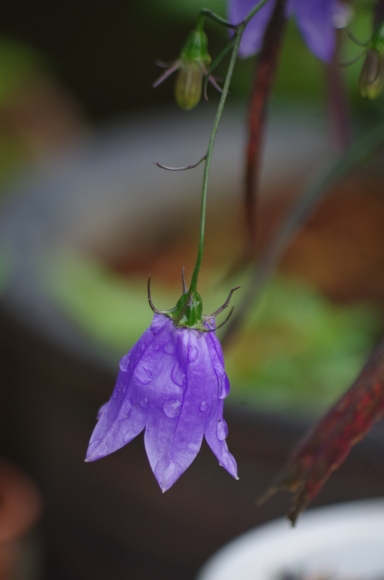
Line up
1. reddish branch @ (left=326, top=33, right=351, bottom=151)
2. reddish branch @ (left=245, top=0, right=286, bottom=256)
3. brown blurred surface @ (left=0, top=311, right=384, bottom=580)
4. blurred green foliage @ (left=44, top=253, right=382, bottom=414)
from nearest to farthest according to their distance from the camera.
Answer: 1. reddish branch @ (left=245, top=0, right=286, bottom=256)
2. reddish branch @ (left=326, top=33, right=351, bottom=151)
3. brown blurred surface @ (left=0, top=311, right=384, bottom=580)
4. blurred green foliage @ (left=44, top=253, right=382, bottom=414)

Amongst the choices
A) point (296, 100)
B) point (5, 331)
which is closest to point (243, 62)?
point (296, 100)

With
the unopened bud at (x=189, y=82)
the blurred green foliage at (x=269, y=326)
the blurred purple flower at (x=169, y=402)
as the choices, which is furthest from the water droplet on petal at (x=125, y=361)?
the blurred green foliage at (x=269, y=326)

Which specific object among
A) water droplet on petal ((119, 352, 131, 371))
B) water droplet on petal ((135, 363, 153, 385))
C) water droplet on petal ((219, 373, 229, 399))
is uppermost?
water droplet on petal ((119, 352, 131, 371))

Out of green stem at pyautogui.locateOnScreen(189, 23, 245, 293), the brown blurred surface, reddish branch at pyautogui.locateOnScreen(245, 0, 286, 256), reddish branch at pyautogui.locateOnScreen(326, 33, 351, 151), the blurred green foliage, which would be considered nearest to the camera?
green stem at pyautogui.locateOnScreen(189, 23, 245, 293)

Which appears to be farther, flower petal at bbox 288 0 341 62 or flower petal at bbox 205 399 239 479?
flower petal at bbox 288 0 341 62

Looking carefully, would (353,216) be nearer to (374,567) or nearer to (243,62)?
(243,62)

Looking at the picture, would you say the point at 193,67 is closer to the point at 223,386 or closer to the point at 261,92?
the point at 261,92

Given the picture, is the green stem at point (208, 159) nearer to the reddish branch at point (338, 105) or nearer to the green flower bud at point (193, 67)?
the green flower bud at point (193, 67)

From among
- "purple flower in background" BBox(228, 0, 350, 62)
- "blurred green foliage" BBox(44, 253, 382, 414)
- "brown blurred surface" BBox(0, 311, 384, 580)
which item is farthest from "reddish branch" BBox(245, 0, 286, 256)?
"blurred green foliage" BBox(44, 253, 382, 414)

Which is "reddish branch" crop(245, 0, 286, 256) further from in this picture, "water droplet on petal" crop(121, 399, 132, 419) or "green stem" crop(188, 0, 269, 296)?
"water droplet on petal" crop(121, 399, 132, 419)
